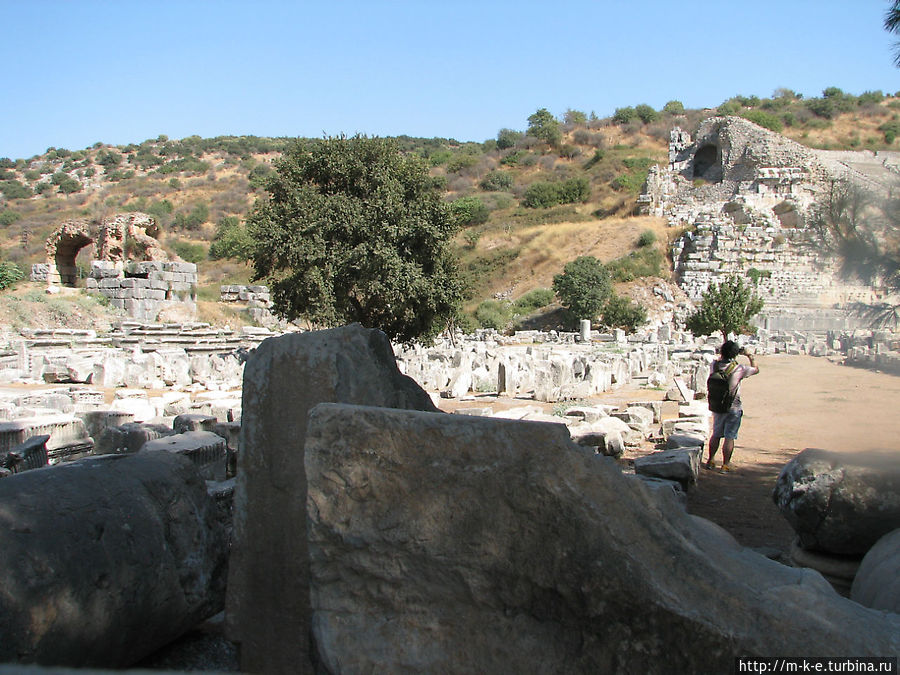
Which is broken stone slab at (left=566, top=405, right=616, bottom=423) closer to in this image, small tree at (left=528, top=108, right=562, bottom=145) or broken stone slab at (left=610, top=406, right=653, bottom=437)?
broken stone slab at (left=610, top=406, right=653, bottom=437)

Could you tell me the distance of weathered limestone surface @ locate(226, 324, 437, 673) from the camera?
8.09 feet

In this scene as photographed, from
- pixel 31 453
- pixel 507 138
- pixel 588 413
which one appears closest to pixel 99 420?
pixel 31 453

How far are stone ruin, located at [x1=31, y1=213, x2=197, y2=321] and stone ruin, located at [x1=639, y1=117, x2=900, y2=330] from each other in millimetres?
22128

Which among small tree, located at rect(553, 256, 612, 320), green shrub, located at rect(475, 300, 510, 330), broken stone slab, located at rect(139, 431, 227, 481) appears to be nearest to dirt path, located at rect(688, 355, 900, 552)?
broken stone slab, located at rect(139, 431, 227, 481)

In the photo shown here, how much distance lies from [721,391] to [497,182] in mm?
49595

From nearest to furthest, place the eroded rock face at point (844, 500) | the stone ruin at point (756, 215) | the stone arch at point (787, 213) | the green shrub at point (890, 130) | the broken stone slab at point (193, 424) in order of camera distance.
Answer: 1. the eroded rock face at point (844, 500)
2. the broken stone slab at point (193, 424)
3. the stone ruin at point (756, 215)
4. the stone arch at point (787, 213)
5. the green shrub at point (890, 130)

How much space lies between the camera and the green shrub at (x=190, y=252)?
41753 millimetres

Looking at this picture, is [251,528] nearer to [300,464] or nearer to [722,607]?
[300,464]

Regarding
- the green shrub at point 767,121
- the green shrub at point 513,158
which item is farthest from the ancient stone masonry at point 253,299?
the green shrub at point 767,121

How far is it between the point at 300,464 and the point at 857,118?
60.1 meters

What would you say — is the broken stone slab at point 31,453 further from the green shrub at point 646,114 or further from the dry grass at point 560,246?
the green shrub at point 646,114

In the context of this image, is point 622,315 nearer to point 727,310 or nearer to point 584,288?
point 584,288

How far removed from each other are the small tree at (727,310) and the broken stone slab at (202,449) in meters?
21.4

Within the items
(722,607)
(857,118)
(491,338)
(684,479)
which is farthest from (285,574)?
(857,118)
